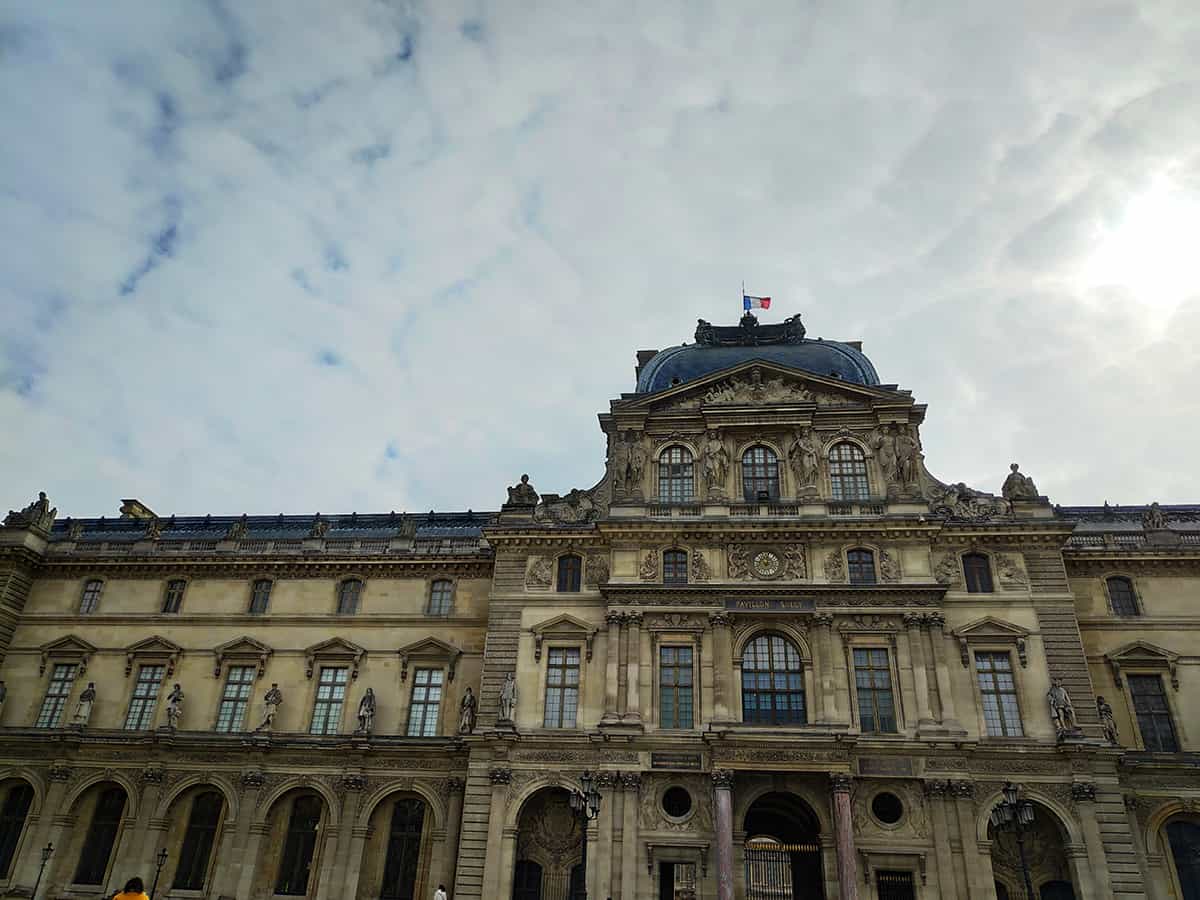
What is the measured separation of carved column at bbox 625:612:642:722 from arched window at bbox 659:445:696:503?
229 inches

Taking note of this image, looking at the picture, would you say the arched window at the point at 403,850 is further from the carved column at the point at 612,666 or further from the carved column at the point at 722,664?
the carved column at the point at 722,664

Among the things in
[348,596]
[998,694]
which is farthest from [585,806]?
[348,596]

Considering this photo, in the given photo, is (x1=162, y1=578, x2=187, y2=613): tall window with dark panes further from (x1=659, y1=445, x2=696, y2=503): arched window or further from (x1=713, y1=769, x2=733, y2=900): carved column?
(x1=713, y1=769, x2=733, y2=900): carved column

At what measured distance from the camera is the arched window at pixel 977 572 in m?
35.0

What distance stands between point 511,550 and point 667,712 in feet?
31.7

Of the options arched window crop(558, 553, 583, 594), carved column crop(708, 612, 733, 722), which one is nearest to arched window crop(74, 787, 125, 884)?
arched window crop(558, 553, 583, 594)

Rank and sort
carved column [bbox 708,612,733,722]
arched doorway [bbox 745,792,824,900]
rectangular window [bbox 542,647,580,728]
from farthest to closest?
rectangular window [bbox 542,647,580,728] < carved column [bbox 708,612,733,722] < arched doorway [bbox 745,792,824,900]

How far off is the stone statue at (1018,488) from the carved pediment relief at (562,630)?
18.2 m

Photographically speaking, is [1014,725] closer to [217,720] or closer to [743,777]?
[743,777]

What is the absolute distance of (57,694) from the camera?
135 feet

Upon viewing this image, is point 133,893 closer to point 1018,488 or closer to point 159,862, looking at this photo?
point 159,862

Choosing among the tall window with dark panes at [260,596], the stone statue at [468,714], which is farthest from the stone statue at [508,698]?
the tall window with dark panes at [260,596]

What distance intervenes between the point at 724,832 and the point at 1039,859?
1151 centimetres

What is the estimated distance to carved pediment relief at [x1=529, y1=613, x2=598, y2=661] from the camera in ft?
117
